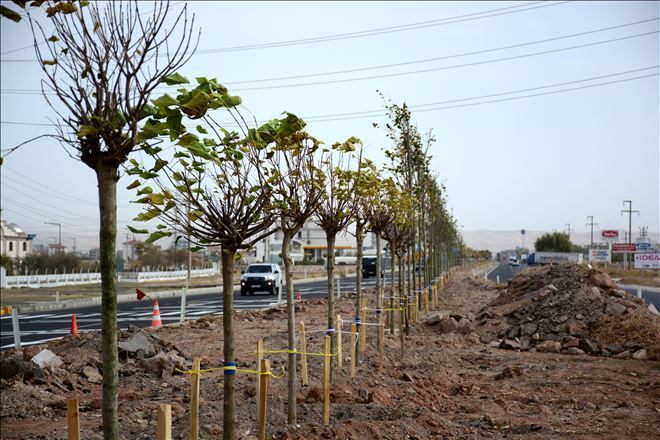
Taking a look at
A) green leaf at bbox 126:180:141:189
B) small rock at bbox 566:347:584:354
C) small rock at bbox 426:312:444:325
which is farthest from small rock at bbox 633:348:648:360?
green leaf at bbox 126:180:141:189

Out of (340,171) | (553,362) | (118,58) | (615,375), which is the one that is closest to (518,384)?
(615,375)

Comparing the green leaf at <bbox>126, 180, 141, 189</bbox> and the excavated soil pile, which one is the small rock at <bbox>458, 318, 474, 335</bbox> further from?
the green leaf at <bbox>126, 180, 141, 189</bbox>

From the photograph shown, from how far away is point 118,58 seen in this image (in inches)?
177

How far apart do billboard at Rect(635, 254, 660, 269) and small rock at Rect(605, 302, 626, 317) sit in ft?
119

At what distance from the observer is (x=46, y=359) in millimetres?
11297

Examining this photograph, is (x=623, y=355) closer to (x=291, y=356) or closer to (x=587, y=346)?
(x=587, y=346)

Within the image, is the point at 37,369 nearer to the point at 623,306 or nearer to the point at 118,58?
the point at 118,58

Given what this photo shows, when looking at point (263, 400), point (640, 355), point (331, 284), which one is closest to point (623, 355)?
point (640, 355)

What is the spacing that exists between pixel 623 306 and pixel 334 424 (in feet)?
46.0

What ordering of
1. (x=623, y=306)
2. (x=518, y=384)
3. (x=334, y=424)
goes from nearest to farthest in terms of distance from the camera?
(x=334, y=424) → (x=518, y=384) → (x=623, y=306)

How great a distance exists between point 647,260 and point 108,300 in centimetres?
5455

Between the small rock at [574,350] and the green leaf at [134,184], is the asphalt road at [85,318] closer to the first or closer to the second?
the small rock at [574,350]

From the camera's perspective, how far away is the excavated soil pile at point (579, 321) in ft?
54.7

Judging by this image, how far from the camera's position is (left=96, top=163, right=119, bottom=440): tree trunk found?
4395mm
